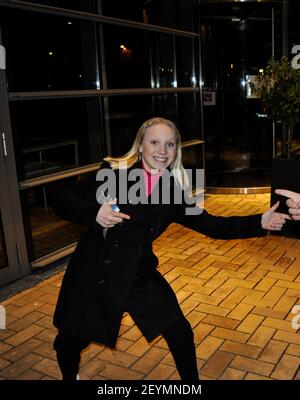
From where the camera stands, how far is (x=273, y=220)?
2.17m

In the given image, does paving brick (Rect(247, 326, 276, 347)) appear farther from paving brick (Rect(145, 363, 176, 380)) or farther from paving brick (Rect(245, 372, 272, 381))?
paving brick (Rect(145, 363, 176, 380))

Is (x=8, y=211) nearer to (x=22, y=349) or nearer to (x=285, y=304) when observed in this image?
(x=22, y=349)

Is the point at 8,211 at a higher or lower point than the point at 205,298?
higher

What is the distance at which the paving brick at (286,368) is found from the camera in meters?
2.60

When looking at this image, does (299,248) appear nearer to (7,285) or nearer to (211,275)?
(211,275)

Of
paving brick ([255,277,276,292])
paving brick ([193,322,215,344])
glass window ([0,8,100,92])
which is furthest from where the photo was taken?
glass window ([0,8,100,92])

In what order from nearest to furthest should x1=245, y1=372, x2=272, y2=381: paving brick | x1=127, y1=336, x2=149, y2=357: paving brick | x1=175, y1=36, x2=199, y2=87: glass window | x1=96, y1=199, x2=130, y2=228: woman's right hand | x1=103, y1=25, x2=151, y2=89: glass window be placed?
x1=96, y1=199, x2=130, y2=228: woman's right hand < x1=245, y1=372, x2=272, y2=381: paving brick < x1=127, y1=336, x2=149, y2=357: paving brick < x1=103, y1=25, x2=151, y2=89: glass window < x1=175, y1=36, x2=199, y2=87: glass window

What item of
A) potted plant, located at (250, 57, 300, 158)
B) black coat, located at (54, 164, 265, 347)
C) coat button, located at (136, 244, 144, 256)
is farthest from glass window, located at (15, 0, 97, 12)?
coat button, located at (136, 244, 144, 256)

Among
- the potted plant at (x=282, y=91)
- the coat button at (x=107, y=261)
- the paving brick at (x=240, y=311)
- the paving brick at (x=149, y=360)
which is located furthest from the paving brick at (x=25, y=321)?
the potted plant at (x=282, y=91)

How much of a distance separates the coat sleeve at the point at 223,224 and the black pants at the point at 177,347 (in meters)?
0.50

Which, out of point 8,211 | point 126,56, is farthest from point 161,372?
point 126,56

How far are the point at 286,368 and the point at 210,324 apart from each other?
0.69 meters

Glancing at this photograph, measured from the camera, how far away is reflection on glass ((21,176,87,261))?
423cm

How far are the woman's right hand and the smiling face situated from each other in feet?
1.26
